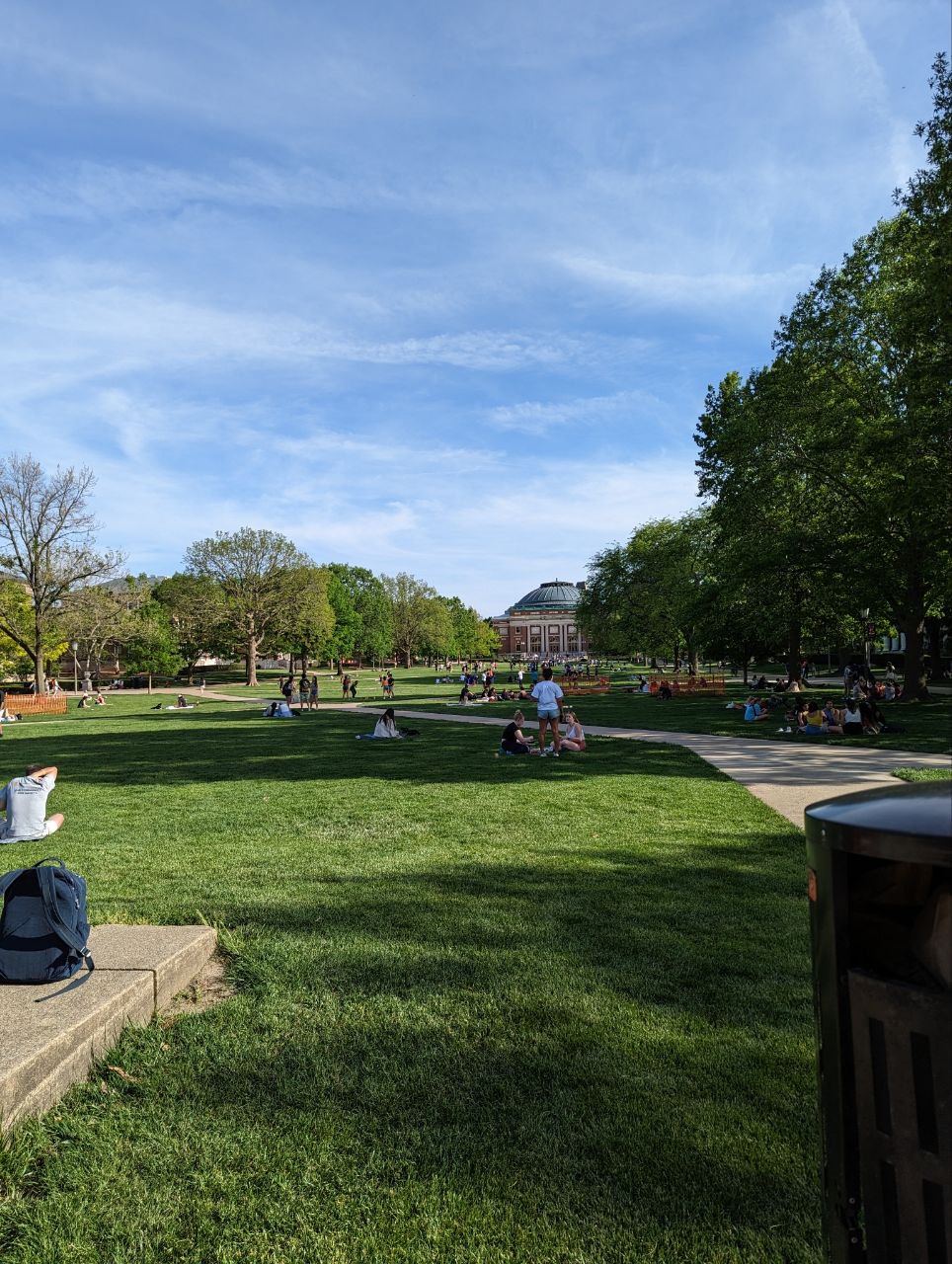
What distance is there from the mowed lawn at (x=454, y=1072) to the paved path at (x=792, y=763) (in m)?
3.19

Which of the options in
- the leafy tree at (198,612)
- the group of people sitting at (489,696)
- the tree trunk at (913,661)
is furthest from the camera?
the leafy tree at (198,612)

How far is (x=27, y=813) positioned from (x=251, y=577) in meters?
56.2

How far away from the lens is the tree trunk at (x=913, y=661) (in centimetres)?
2614

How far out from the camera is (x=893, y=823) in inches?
56.1

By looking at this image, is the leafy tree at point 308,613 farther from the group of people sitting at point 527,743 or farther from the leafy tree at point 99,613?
the group of people sitting at point 527,743

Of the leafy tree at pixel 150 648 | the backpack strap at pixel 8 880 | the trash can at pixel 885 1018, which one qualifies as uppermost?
the leafy tree at pixel 150 648

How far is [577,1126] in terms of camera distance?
2.98 m

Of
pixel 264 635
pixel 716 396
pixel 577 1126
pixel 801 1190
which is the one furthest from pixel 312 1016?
pixel 264 635

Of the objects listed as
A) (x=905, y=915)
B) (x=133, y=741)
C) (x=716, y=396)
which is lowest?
(x=133, y=741)

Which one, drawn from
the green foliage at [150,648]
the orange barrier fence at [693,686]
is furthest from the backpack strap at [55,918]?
the green foliage at [150,648]

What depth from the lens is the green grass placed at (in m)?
10.7

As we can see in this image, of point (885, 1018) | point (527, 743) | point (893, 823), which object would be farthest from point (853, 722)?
point (893, 823)

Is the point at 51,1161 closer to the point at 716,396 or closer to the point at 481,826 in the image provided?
the point at 481,826

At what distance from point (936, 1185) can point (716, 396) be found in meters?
A: 44.5
